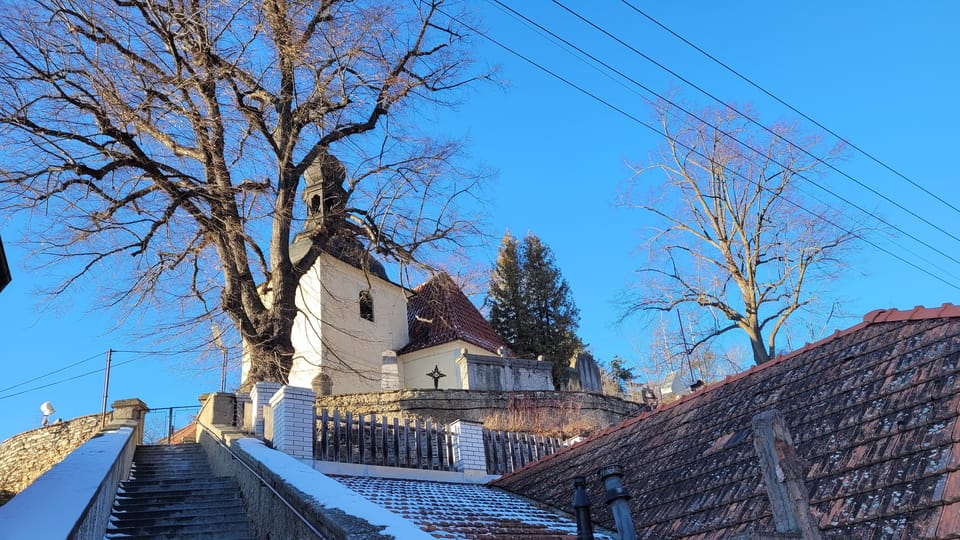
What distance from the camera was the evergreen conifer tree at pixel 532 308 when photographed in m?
33.9

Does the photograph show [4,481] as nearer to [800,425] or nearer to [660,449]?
[660,449]

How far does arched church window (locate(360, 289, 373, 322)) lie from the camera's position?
28.9 m

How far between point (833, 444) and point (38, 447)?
27825 mm

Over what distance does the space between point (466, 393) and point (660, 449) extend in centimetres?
1305

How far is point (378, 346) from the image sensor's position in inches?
1133

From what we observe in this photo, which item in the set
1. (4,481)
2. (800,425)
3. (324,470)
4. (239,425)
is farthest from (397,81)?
(4,481)

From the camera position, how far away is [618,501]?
4918 millimetres

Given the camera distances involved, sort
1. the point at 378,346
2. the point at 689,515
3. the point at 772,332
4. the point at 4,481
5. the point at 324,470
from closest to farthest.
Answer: the point at 689,515, the point at 324,470, the point at 772,332, the point at 4,481, the point at 378,346

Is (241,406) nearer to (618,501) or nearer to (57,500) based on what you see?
(57,500)

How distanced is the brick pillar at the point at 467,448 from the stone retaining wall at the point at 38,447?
18.4m

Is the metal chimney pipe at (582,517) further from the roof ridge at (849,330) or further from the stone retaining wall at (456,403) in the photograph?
the stone retaining wall at (456,403)

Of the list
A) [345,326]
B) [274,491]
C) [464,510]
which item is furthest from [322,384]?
[274,491]

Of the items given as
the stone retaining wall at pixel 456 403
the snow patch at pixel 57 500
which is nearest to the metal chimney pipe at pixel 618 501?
the snow patch at pixel 57 500

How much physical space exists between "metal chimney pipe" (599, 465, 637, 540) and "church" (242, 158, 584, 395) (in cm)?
1777
